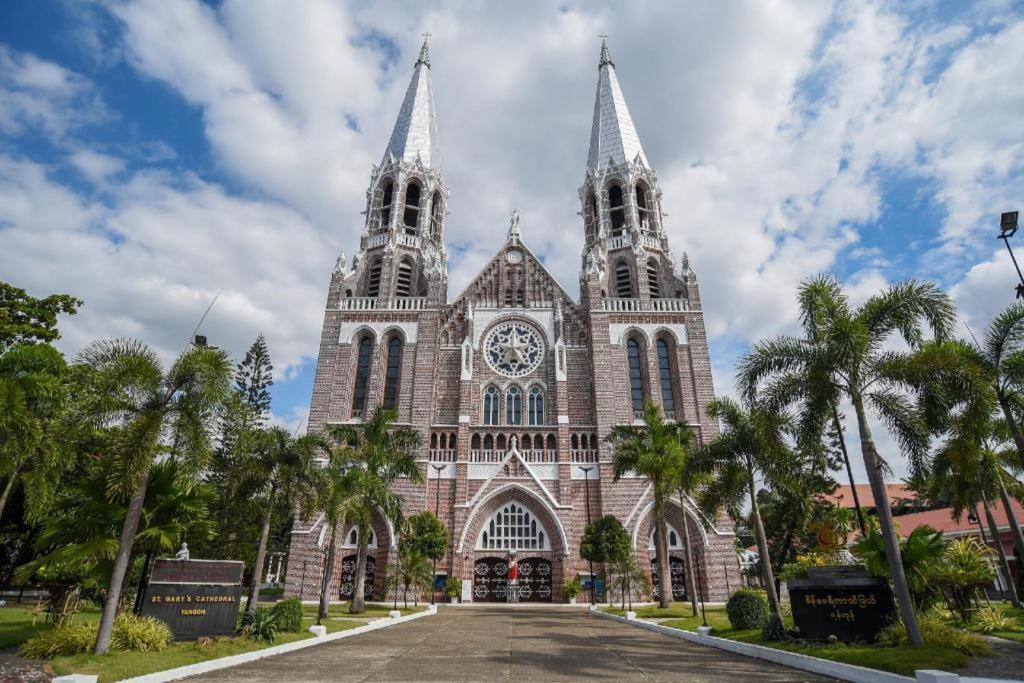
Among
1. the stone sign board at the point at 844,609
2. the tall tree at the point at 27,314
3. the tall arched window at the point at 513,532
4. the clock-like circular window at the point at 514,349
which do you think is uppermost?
the clock-like circular window at the point at 514,349

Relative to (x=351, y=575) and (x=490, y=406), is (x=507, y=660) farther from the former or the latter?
(x=490, y=406)

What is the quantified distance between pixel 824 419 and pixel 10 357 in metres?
21.0

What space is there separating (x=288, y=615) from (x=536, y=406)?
2166 centimetres

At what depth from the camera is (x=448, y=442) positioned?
31.9 metres

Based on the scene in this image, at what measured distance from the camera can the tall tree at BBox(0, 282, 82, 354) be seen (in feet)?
63.8

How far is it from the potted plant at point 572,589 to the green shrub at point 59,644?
21.4 m

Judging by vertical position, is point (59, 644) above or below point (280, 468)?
below

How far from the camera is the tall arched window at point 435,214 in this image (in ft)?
A: 141

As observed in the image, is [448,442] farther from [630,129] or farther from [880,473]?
[630,129]

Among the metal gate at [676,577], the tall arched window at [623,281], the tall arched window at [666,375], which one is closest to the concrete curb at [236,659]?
the metal gate at [676,577]

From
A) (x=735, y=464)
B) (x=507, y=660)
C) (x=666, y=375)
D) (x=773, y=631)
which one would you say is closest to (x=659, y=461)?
(x=735, y=464)

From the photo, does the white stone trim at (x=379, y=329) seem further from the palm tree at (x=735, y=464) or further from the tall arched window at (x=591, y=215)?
the palm tree at (x=735, y=464)

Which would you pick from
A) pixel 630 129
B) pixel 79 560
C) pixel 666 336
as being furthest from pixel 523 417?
pixel 630 129

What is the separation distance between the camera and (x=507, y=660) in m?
10.2
